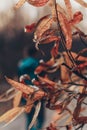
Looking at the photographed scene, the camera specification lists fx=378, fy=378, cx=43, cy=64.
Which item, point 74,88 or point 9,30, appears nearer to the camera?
point 74,88

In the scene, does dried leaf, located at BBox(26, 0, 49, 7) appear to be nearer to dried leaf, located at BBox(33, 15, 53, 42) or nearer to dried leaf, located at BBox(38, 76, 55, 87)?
dried leaf, located at BBox(33, 15, 53, 42)

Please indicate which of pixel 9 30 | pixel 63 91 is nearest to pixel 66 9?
pixel 63 91

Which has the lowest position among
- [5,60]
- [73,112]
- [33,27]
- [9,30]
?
[5,60]

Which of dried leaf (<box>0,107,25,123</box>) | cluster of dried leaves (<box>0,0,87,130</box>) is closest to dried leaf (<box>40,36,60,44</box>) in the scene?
cluster of dried leaves (<box>0,0,87,130</box>)

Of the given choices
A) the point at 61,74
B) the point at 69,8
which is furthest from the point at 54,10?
the point at 61,74

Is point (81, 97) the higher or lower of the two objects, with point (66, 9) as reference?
lower

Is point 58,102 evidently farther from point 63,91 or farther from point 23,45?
point 23,45

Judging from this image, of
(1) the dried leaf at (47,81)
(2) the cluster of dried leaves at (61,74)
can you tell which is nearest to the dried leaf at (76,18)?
(2) the cluster of dried leaves at (61,74)
